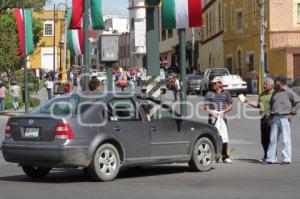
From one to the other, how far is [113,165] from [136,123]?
3.04ft

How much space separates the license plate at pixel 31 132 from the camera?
12.9 m

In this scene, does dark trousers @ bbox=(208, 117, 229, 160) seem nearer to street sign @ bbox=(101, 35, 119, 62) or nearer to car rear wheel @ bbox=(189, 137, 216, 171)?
car rear wheel @ bbox=(189, 137, 216, 171)

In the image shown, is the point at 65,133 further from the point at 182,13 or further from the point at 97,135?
the point at 182,13

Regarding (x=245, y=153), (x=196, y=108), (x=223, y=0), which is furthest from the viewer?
(x=223, y=0)

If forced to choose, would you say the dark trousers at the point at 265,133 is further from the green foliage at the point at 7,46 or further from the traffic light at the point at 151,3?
the green foliage at the point at 7,46

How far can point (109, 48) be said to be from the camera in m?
21.5

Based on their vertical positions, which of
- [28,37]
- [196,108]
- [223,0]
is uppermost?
[223,0]

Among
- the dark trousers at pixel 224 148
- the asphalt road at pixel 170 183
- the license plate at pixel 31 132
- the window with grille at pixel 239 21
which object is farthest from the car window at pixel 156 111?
the window with grille at pixel 239 21

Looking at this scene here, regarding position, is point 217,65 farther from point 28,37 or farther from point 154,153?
point 154,153

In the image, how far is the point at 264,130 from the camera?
16172mm

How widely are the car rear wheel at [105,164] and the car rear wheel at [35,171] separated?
1337 millimetres

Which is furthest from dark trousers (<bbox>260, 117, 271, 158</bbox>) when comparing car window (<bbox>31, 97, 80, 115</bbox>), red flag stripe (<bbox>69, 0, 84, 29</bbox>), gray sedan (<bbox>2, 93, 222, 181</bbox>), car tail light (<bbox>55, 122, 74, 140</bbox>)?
red flag stripe (<bbox>69, 0, 84, 29</bbox>)

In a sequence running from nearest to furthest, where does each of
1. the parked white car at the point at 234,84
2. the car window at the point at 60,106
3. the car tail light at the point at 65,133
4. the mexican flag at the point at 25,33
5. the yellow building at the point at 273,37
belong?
1. the car tail light at the point at 65,133
2. the car window at the point at 60,106
3. the mexican flag at the point at 25,33
4. the parked white car at the point at 234,84
5. the yellow building at the point at 273,37

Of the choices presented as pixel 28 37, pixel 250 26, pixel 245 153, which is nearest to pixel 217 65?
pixel 250 26
